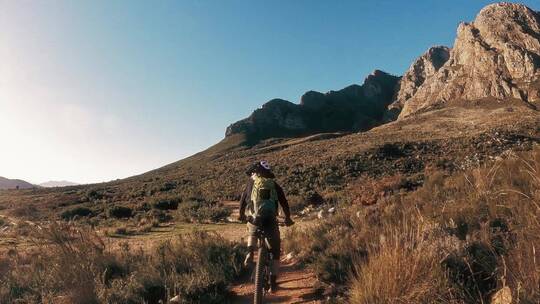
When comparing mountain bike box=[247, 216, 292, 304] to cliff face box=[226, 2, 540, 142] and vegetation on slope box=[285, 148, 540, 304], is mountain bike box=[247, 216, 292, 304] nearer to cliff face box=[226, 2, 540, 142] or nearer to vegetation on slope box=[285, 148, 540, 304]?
vegetation on slope box=[285, 148, 540, 304]

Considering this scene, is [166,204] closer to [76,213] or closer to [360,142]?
[76,213]

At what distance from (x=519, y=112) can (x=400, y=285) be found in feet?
264

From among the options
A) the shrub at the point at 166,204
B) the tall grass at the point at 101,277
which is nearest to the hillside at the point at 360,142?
the tall grass at the point at 101,277

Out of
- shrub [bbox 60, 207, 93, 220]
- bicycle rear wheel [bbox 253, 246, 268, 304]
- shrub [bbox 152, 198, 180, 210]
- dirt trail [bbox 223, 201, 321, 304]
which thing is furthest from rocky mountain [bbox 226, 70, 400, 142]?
bicycle rear wheel [bbox 253, 246, 268, 304]

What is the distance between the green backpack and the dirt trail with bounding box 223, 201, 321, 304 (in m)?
1.39

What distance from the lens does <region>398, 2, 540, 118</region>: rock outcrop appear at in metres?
92.4

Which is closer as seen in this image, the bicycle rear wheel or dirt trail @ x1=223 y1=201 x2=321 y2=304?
the bicycle rear wheel

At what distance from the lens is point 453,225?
24.1 feet

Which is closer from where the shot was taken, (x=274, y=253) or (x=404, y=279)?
(x=404, y=279)

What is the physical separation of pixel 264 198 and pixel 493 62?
369 feet

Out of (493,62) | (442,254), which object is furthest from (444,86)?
(442,254)

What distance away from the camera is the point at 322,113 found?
16125 centimetres

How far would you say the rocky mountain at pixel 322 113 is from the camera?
142 m

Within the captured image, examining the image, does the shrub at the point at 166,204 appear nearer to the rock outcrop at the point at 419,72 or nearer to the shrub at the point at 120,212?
the shrub at the point at 120,212
